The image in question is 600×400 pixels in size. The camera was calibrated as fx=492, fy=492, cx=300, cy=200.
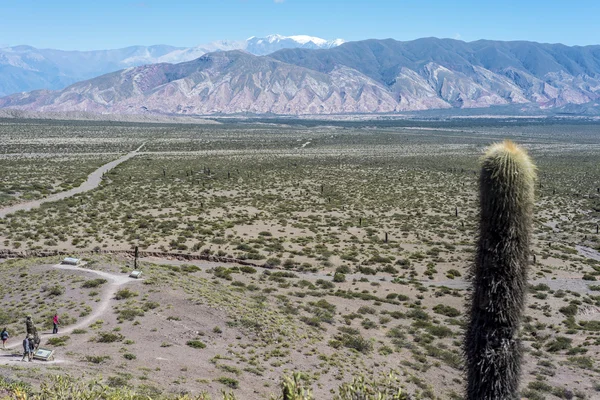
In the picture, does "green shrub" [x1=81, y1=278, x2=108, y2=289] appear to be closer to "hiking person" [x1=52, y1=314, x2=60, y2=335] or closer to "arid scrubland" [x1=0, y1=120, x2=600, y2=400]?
"arid scrubland" [x1=0, y1=120, x2=600, y2=400]

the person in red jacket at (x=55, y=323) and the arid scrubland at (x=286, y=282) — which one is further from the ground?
the person in red jacket at (x=55, y=323)

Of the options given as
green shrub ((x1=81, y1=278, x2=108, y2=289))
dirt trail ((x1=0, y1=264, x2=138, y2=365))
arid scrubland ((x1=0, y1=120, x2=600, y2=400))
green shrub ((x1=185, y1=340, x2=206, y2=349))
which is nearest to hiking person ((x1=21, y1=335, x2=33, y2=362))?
dirt trail ((x1=0, y1=264, x2=138, y2=365))

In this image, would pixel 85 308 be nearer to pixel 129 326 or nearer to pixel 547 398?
pixel 129 326

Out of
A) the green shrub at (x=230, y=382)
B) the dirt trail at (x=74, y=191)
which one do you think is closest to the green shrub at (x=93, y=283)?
the green shrub at (x=230, y=382)

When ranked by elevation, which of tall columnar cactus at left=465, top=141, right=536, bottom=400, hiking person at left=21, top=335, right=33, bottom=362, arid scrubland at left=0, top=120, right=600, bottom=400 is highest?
tall columnar cactus at left=465, top=141, right=536, bottom=400

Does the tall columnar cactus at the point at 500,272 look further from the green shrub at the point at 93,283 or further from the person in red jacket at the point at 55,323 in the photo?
the green shrub at the point at 93,283

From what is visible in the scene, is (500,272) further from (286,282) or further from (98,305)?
(286,282)
